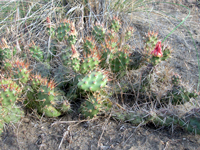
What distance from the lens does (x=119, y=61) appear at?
6.95ft

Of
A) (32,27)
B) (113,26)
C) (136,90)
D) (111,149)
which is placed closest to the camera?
(111,149)

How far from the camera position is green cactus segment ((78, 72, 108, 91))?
173 cm

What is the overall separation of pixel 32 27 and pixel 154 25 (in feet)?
6.94

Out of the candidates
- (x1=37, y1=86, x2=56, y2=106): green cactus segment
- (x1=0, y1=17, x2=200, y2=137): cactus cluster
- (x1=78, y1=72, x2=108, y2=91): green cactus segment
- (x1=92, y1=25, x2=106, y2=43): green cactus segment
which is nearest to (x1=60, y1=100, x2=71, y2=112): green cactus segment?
(x1=0, y1=17, x2=200, y2=137): cactus cluster

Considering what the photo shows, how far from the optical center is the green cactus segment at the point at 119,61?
2073 millimetres

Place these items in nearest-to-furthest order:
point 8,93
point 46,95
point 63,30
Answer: point 8,93, point 46,95, point 63,30

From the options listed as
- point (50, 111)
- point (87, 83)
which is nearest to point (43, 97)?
point (50, 111)

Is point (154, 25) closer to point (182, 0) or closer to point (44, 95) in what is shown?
point (182, 0)

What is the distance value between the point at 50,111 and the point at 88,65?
574mm

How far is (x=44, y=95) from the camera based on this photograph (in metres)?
1.75

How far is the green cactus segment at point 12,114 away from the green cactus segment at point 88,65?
71 cm

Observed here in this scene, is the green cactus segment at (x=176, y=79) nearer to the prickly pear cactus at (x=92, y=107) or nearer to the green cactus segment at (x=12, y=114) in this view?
the prickly pear cactus at (x=92, y=107)

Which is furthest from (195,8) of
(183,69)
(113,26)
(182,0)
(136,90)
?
(136,90)

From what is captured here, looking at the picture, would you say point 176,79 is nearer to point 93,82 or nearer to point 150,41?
point 150,41
